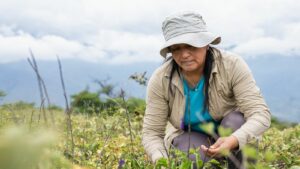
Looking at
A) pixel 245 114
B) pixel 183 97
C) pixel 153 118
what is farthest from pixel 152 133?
pixel 245 114

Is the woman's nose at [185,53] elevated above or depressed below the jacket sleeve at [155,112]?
above

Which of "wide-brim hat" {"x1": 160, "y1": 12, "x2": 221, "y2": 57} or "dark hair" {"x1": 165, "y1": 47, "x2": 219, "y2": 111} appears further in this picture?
"dark hair" {"x1": 165, "y1": 47, "x2": 219, "y2": 111}

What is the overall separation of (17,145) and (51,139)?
0.02 m

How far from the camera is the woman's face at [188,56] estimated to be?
3.00 meters

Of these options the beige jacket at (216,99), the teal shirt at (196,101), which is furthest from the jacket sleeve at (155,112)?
the teal shirt at (196,101)

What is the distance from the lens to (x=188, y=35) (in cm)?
298

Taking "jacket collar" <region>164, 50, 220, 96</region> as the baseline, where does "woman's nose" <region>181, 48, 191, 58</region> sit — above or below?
above

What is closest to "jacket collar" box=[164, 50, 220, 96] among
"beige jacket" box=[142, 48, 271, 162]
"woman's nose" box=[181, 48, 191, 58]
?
"beige jacket" box=[142, 48, 271, 162]

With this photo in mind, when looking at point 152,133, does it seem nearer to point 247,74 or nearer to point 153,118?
point 153,118

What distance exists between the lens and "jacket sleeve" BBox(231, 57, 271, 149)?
9.97 feet

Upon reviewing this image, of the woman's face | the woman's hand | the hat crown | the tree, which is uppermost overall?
the hat crown

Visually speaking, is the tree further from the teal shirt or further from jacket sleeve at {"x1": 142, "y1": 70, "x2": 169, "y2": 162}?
the teal shirt

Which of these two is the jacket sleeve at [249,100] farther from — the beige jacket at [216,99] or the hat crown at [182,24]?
the hat crown at [182,24]

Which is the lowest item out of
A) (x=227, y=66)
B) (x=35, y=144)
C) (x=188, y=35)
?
(x=227, y=66)
